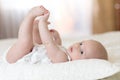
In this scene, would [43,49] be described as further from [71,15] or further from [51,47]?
[71,15]

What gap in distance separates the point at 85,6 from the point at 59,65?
265cm

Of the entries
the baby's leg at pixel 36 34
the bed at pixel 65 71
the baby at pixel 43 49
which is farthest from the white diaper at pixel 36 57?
the bed at pixel 65 71

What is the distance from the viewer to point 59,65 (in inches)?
47.8

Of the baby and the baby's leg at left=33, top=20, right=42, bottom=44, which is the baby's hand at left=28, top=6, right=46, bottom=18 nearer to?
the baby

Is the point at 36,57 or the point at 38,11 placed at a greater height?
the point at 38,11

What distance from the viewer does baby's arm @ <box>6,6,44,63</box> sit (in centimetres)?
144

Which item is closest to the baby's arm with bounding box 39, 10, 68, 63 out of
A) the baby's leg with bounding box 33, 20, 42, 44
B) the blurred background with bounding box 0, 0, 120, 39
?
the baby's leg with bounding box 33, 20, 42, 44

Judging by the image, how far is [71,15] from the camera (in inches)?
149

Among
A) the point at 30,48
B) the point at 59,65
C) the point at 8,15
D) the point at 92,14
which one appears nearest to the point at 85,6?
the point at 92,14

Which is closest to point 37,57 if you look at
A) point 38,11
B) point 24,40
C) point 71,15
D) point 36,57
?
point 36,57

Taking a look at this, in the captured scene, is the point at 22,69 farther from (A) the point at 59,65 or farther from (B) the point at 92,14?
(B) the point at 92,14

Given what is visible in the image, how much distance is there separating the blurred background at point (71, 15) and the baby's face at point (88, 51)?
2.22 meters

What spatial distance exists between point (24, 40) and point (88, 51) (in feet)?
1.10

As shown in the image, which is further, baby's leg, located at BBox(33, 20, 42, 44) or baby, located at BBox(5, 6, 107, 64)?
baby's leg, located at BBox(33, 20, 42, 44)
